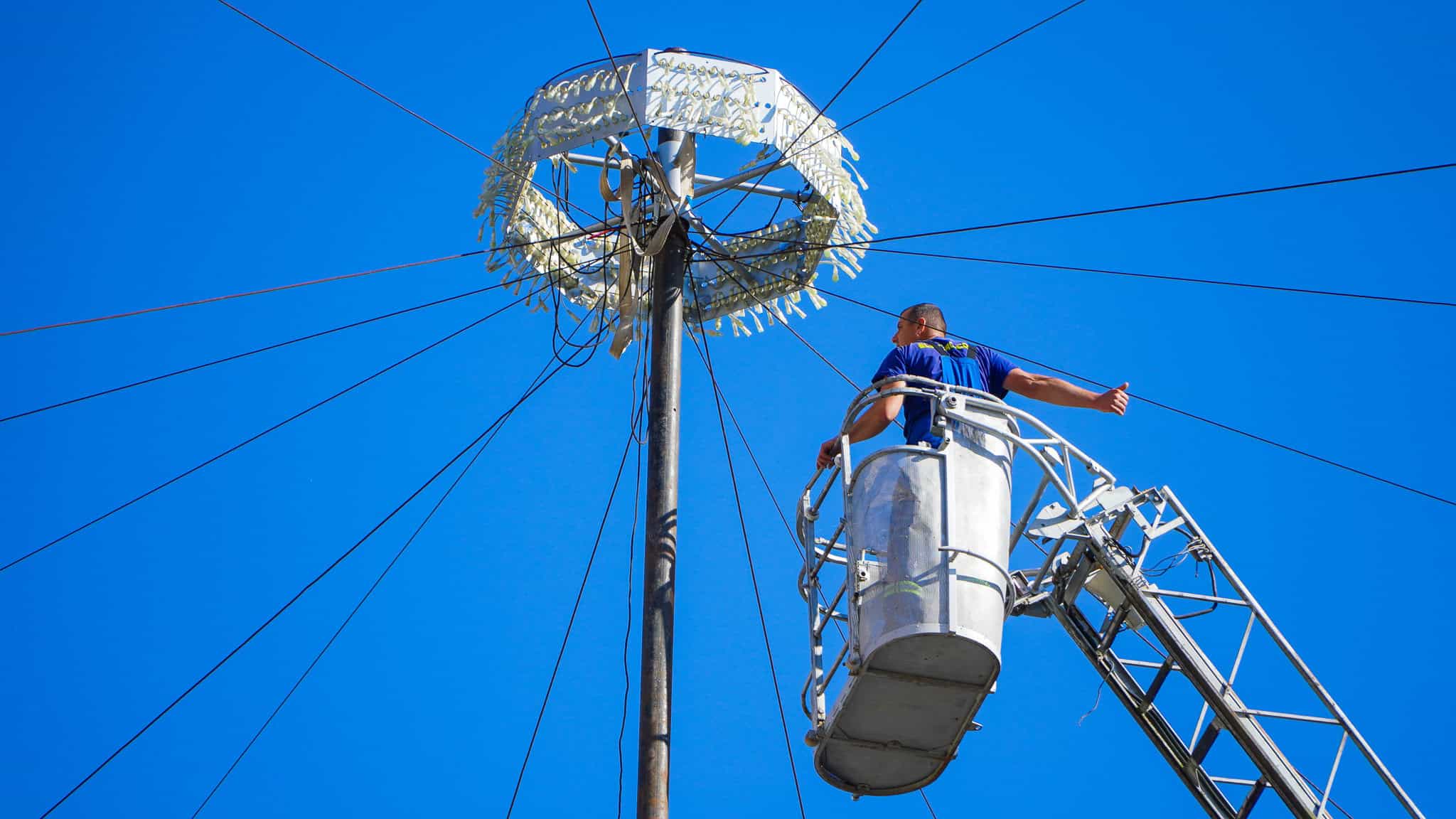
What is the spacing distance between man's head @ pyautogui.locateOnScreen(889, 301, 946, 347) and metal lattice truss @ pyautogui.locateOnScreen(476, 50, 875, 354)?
162cm

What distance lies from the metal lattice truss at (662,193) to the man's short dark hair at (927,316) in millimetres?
1597

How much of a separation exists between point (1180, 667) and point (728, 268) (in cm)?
492

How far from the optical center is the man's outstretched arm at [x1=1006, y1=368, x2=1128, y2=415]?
10789 mm

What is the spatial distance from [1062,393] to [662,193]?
3.21 metres

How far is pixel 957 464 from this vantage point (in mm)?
9898

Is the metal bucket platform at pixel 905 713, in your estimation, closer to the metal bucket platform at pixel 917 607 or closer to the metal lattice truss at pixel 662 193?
the metal bucket platform at pixel 917 607

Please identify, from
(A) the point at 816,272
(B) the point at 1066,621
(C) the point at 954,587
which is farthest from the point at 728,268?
(C) the point at 954,587

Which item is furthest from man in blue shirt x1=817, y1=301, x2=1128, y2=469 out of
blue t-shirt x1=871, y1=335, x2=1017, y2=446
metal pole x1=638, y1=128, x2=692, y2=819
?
metal pole x1=638, y1=128, x2=692, y2=819

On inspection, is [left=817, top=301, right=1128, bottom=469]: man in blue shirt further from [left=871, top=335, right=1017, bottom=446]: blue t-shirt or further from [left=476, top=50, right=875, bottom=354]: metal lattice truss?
[left=476, top=50, right=875, bottom=354]: metal lattice truss

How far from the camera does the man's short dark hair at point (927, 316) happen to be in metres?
11.5

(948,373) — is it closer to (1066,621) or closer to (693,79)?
(1066,621)

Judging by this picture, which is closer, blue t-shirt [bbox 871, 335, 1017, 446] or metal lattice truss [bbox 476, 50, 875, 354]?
blue t-shirt [bbox 871, 335, 1017, 446]

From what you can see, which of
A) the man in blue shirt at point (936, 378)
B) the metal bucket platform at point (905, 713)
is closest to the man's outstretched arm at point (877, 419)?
the man in blue shirt at point (936, 378)

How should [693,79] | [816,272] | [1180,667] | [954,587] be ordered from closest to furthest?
[954,587] < [1180,667] < [693,79] < [816,272]
